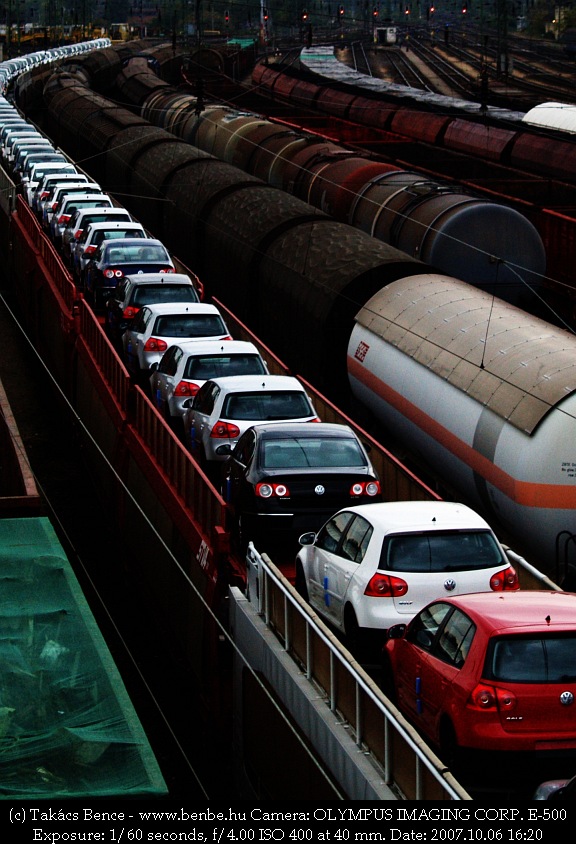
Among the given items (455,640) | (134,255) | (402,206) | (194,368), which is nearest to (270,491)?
(455,640)

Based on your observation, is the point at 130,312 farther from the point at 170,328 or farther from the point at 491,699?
the point at 491,699

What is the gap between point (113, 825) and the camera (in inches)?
344

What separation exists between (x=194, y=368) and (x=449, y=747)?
11.5m

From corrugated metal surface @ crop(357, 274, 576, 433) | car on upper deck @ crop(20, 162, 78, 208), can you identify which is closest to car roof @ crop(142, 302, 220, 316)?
corrugated metal surface @ crop(357, 274, 576, 433)

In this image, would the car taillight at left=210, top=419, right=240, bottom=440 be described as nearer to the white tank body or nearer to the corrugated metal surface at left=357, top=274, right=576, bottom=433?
the white tank body

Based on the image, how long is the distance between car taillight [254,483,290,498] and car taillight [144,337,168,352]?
9129 mm

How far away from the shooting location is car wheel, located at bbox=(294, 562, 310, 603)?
14.7 m

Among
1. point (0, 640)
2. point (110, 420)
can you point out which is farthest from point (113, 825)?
point (110, 420)

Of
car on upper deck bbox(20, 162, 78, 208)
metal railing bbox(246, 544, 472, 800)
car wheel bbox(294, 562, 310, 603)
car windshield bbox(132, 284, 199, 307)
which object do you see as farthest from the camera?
car on upper deck bbox(20, 162, 78, 208)

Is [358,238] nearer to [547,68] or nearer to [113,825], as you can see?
[113,825]

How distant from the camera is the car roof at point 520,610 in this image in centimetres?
→ 1050

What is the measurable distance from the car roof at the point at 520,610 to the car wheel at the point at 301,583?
342 centimetres

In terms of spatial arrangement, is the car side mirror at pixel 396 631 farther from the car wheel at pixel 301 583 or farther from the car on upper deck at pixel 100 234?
the car on upper deck at pixel 100 234

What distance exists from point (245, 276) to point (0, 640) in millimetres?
18806
